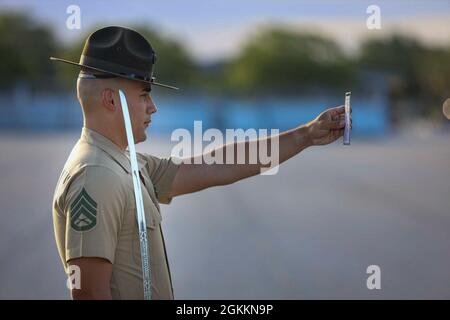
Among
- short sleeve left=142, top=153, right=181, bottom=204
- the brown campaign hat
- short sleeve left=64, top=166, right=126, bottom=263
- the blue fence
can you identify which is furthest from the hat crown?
the blue fence

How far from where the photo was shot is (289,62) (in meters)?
82.7

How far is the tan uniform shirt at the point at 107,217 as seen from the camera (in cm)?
242

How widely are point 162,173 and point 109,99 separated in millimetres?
629

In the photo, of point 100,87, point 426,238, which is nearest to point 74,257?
point 100,87

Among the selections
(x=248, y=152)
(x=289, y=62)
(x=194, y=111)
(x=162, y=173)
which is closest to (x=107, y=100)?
(x=162, y=173)

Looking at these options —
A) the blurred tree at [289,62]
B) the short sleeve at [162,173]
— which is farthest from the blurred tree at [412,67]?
the short sleeve at [162,173]

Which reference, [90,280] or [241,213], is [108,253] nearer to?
[90,280]

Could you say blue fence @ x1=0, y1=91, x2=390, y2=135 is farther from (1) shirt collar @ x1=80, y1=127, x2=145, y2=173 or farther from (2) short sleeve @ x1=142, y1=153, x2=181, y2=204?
(1) shirt collar @ x1=80, y1=127, x2=145, y2=173

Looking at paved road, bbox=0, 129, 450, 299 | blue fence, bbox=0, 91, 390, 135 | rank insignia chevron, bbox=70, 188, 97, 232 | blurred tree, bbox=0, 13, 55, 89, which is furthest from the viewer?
blurred tree, bbox=0, 13, 55, 89

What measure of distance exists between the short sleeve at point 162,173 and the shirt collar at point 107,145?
0.49m

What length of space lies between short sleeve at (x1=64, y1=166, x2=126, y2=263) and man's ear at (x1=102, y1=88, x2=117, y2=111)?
0.91 ft

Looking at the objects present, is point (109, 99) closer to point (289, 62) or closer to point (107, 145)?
point (107, 145)

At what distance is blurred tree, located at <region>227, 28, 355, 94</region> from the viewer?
8088 cm

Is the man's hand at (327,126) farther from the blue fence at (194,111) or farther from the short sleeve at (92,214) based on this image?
the blue fence at (194,111)
